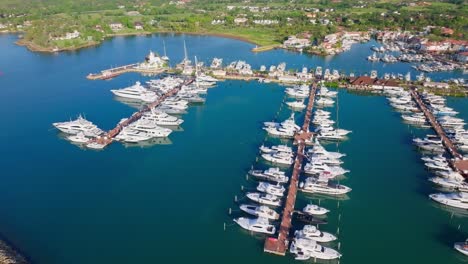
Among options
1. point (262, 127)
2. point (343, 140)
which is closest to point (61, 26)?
point (262, 127)

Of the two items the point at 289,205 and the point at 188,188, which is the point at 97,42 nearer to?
the point at 188,188

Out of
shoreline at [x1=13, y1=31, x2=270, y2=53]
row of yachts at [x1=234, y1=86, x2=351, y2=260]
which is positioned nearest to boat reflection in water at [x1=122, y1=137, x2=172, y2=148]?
row of yachts at [x1=234, y1=86, x2=351, y2=260]

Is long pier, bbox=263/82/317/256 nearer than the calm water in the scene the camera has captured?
Yes

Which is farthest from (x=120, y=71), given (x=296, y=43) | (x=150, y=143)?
(x=296, y=43)

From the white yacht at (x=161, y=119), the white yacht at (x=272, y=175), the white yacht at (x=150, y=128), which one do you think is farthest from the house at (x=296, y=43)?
the white yacht at (x=272, y=175)

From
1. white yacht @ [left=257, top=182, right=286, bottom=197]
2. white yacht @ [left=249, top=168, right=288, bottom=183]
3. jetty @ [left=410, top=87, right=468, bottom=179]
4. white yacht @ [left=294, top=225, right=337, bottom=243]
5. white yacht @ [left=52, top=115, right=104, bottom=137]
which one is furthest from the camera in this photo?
white yacht @ [left=52, top=115, right=104, bottom=137]

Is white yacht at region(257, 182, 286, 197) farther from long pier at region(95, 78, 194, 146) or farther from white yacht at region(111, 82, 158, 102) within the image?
white yacht at region(111, 82, 158, 102)

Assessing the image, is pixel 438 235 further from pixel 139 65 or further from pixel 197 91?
pixel 139 65
